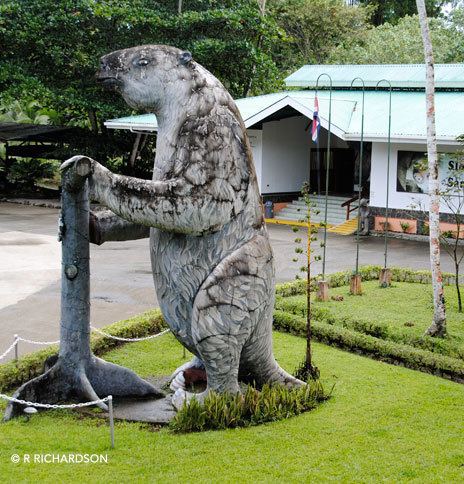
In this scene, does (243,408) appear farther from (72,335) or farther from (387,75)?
(387,75)

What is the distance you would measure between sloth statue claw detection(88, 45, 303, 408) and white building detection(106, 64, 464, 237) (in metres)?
10.1

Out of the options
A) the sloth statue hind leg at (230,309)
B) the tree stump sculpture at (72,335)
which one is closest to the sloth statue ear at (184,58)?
the tree stump sculpture at (72,335)

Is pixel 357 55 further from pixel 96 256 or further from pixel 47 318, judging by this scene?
pixel 47 318

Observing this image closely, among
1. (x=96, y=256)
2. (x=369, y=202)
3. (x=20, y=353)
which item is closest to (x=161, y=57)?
(x=20, y=353)

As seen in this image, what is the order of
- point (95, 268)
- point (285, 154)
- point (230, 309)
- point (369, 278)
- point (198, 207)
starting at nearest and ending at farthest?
point (198, 207), point (230, 309), point (369, 278), point (95, 268), point (285, 154)

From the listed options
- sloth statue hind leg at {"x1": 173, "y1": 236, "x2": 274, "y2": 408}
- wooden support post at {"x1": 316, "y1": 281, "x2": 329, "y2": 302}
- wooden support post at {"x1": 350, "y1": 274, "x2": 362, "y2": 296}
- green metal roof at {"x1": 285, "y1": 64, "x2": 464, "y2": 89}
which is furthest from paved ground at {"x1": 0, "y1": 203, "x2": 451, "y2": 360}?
green metal roof at {"x1": 285, "y1": 64, "x2": 464, "y2": 89}

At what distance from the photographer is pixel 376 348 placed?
28.0 feet

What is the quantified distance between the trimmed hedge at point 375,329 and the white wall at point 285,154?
38.8 feet

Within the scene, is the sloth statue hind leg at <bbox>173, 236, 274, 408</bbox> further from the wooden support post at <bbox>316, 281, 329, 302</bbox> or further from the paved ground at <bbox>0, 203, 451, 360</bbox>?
the wooden support post at <bbox>316, 281, 329, 302</bbox>

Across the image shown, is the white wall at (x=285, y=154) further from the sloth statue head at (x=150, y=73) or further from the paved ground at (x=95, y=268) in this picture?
the sloth statue head at (x=150, y=73)

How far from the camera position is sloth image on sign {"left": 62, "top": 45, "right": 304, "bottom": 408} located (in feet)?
17.1

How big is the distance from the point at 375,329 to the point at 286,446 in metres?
4.20

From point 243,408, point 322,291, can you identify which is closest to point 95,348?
point 243,408

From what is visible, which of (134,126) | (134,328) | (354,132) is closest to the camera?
(134,328)
